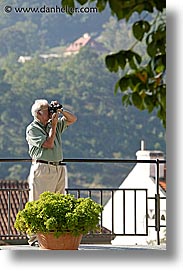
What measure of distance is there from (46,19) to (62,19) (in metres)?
0.08

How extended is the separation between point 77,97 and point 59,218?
59cm

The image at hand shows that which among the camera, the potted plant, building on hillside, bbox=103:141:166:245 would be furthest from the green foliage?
the camera

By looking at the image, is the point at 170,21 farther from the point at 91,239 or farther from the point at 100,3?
the point at 91,239

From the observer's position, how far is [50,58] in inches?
249

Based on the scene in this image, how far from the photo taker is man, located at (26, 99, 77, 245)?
21.2 ft

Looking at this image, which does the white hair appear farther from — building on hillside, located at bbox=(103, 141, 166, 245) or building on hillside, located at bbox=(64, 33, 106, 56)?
building on hillside, located at bbox=(103, 141, 166, 245)

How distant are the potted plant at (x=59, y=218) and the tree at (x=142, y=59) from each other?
23.4 inches

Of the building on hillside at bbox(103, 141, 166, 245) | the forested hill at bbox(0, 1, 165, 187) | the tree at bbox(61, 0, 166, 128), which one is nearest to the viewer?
the tree at bbox(61, 0, 166, 128)

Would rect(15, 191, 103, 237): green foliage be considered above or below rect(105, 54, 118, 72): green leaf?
below

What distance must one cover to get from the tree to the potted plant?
0.59m

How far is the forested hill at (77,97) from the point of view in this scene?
6289 millimetres

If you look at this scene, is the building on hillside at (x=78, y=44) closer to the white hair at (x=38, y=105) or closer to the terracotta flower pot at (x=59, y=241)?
the white hair at (x=38, y=105)

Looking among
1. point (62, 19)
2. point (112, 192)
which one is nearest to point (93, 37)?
point (62, 19)
